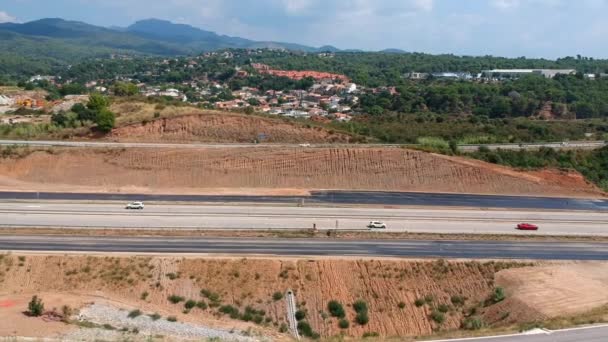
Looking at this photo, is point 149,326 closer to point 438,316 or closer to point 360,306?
point 360,306

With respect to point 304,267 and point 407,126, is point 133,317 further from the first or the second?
point 407,126

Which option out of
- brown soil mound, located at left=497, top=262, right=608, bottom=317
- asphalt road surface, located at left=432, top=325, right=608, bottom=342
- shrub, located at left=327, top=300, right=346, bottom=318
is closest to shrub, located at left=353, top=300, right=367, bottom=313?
shrub, located at left=327, top=300, right=346, bottom=318

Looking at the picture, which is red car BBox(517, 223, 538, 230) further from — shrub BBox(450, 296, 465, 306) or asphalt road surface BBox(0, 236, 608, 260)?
shrub BBox(450, 296, 465, 306)

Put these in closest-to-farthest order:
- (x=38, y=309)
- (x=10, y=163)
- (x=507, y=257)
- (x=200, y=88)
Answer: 1. (x=38, y=309)
2. (x=507, y=257)
3. (x=10, y=163)
4. (x=200, y=88)

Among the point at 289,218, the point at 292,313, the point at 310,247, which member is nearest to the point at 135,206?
the point at 289,218

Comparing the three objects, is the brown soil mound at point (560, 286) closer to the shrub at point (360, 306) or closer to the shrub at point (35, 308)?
the shrub at point (360, 306)

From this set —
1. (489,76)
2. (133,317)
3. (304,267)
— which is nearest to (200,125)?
(304,267)

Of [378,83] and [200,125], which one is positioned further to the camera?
[378,83]

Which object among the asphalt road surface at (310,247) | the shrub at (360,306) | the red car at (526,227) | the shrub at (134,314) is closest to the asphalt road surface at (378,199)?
the red car at (526,227)
